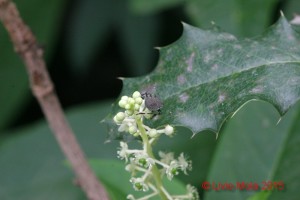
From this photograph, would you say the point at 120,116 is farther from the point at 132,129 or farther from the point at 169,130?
the point at 169,130

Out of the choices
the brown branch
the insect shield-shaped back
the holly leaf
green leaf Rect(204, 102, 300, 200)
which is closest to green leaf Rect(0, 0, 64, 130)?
green leaf Rect(204, 102, 300, 200)

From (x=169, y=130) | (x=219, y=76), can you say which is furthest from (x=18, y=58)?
(x=169, y=130)

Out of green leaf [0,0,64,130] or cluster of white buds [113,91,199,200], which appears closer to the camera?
cluster of white buds [113,91,199,200]

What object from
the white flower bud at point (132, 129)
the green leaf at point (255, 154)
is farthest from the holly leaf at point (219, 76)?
the green leaf at point (255, 154)

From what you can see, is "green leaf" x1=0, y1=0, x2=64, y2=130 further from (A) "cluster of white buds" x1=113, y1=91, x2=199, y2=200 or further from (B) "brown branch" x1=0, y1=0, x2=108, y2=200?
(A) "cluster of white buds" x1=113, y1=91, x2=199, y2=200

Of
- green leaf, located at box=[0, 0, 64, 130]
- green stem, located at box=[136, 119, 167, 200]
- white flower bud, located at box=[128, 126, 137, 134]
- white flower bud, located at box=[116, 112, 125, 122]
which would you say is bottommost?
green leaf, located at box=[0, 0, 64, 130]

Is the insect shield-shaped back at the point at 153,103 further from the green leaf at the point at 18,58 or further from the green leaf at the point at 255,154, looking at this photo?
the green leaf at the point at 18,58

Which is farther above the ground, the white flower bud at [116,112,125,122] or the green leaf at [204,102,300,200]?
the white flower bud at [116,112,125,122]
